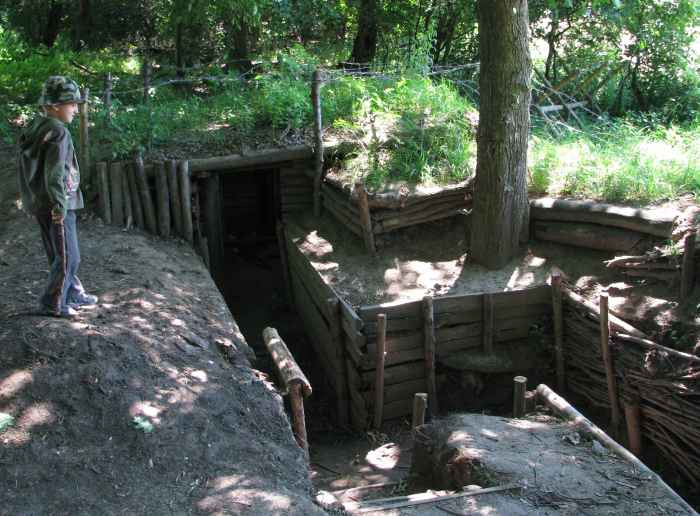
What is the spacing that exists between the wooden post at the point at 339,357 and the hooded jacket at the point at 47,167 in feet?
11.9

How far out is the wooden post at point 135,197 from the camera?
955cm

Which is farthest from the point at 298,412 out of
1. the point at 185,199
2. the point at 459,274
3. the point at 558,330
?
the point at 185,199

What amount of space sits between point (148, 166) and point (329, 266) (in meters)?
2.91

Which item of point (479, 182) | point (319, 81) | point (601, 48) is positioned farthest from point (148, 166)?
point (601, 48)

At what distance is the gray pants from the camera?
5.47m

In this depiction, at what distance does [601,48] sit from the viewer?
14156 millimetres

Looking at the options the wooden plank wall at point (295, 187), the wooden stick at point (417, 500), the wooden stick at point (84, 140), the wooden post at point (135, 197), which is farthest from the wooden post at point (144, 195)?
the wooden stick at point (417, 500)

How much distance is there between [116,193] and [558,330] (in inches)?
235

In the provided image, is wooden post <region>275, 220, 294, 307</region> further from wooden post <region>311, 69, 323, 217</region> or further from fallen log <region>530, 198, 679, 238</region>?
fallen log <region>530, 198, 679, 238</region>

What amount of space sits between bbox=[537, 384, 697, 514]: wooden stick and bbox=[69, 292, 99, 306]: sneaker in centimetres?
421

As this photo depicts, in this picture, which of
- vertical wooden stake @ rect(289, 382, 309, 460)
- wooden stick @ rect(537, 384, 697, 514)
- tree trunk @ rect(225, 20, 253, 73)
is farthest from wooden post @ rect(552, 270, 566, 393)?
tree trunk @ rect(225, 20, 253, 73)

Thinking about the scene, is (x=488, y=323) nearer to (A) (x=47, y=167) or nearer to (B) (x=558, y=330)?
(B) (x=558, y=330)

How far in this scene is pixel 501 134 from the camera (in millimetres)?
8305

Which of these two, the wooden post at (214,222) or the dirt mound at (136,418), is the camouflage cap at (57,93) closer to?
the dirt mound at (136,418)
